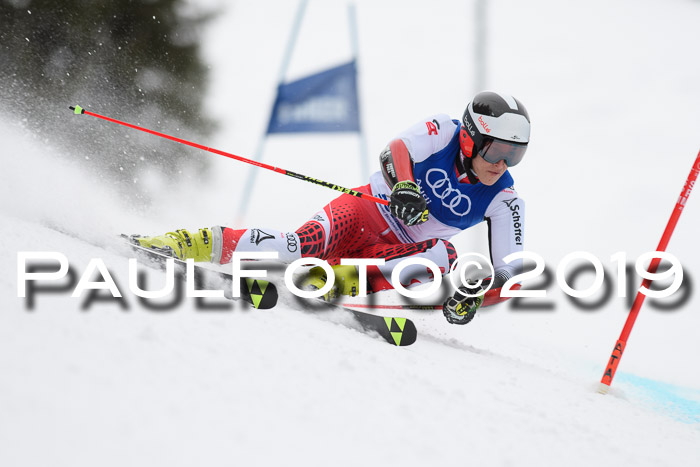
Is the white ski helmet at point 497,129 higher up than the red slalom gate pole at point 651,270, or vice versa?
the white ski helmet at point 497,129

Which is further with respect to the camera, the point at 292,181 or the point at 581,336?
the point at 292,181

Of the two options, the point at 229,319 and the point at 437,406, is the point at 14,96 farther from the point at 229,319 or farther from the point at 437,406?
Result: the point at 437,406

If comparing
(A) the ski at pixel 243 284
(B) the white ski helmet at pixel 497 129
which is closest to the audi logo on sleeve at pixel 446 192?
(B) the white ski helmet at pixel 497 129

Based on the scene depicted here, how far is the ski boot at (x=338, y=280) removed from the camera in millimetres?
2930

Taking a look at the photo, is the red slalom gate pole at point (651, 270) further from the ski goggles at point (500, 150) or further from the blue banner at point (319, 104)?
the blue banner at point (319, 104)

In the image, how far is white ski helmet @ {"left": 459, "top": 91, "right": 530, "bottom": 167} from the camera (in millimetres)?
2572

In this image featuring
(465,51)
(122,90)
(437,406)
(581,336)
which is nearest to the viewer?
(437,406)

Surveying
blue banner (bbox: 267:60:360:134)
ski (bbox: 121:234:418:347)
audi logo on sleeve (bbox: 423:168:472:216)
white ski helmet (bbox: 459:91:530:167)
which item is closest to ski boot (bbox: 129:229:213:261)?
ski (bbox: 121:234:418:347)

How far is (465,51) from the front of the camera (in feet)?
23.3

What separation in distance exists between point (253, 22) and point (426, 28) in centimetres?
217

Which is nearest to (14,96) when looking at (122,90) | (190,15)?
(122,90)

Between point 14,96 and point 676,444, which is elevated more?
point 14,96

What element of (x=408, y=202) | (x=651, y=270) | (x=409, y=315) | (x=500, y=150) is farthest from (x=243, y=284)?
(x=651, y=270)

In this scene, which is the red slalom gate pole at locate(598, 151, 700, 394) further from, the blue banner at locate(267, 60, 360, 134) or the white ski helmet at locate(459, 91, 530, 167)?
the blue banner at locate(267, 60, 360, 134)
